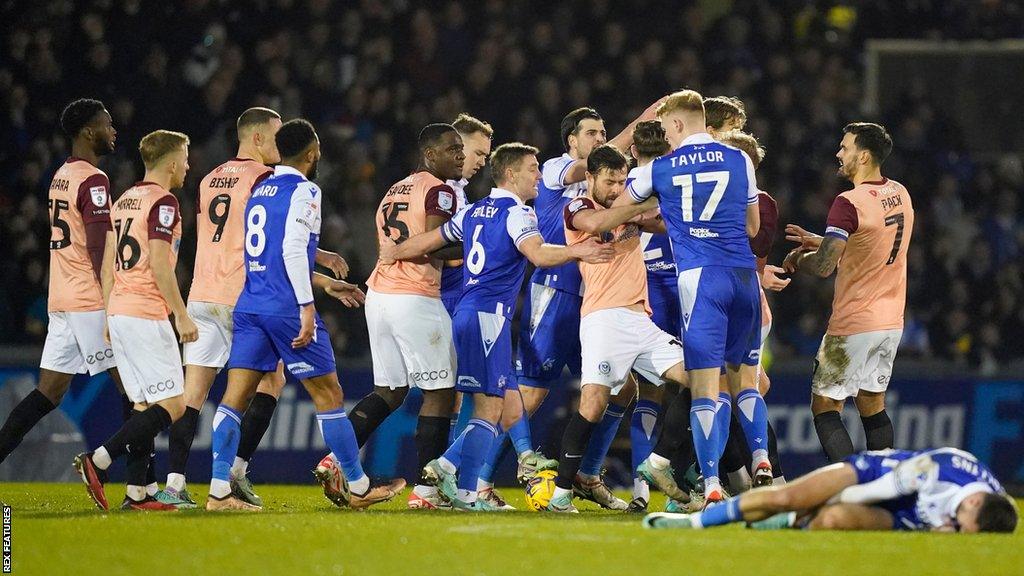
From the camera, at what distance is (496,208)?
386 inches

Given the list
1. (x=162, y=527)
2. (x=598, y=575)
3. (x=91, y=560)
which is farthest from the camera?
(x=162, y=527)

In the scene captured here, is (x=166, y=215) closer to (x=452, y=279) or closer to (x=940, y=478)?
(x=452, y=279)

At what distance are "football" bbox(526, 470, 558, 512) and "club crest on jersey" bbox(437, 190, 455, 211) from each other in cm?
194

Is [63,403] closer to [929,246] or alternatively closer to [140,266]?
[140,266]

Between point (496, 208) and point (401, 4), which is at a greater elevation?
point (401, 4)

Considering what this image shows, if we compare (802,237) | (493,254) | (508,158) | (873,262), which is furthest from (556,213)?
(873,262)

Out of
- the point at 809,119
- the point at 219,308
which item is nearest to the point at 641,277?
the point at 219,308

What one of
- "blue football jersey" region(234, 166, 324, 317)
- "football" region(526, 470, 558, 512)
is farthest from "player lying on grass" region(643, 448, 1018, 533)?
"blue football jersey" region(234, 166, 324, 317)

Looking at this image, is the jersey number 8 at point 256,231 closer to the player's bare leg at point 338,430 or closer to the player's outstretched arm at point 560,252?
the player's bare leg at point 338,430

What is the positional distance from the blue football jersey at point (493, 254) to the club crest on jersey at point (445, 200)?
0.46 meters

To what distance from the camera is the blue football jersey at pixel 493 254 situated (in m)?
9.76

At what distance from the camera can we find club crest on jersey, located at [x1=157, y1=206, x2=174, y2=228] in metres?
9.47

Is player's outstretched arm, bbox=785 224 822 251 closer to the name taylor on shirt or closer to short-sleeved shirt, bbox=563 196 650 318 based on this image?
short-sleeved shirt, bbox=563 196 650 318

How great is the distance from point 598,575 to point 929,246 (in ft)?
46.2
